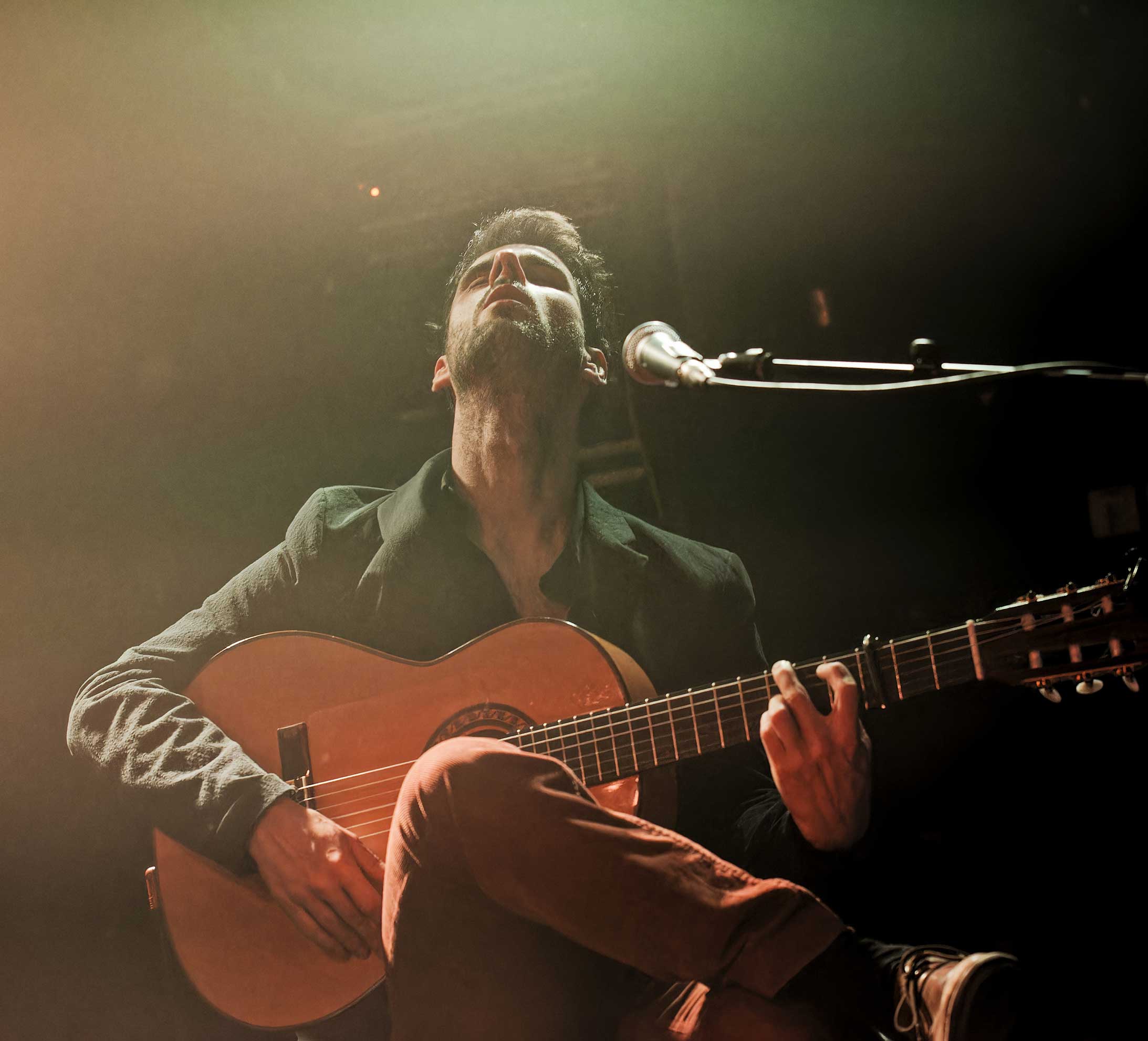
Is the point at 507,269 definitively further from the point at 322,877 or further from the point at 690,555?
the point at 322,877

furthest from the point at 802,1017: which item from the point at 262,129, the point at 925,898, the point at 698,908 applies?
the point at 262,129

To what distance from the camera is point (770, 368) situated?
1.27 meters

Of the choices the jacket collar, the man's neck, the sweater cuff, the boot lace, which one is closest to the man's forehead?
the man's neck

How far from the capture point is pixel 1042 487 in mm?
1613

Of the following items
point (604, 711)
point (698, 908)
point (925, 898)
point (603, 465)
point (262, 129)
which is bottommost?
point (925, 898)

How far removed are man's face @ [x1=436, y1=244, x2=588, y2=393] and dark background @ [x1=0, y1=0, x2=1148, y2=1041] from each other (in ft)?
0.28

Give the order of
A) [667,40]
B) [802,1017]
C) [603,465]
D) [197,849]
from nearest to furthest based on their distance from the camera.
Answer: [802,1017] → [197,849] → [603,465] → [667,40]

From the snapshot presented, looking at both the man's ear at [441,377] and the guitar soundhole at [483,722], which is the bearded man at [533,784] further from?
the guitar soundhole at [483,722]

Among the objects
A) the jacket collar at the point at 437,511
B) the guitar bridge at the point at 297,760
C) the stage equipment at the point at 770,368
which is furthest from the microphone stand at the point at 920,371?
the guitar bridge at the point at 297,760

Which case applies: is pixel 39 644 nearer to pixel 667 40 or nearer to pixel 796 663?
pixel 796 663

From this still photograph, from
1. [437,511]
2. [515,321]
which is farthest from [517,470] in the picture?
[515,321]

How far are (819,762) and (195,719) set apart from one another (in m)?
1.18

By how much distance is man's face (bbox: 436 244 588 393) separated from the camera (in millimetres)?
1806

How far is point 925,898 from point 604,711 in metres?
0.64
